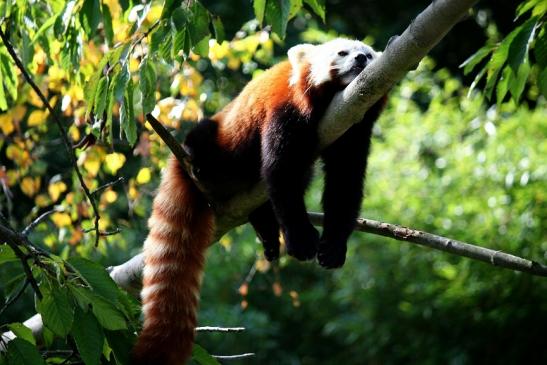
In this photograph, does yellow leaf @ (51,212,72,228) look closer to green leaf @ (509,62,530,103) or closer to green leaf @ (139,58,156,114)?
green leaf @ (139,58,156,114)

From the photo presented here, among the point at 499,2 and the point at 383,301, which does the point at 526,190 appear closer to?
the point at 383,301

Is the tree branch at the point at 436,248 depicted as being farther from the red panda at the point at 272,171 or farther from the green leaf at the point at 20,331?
the green leaf at the point at 20,331

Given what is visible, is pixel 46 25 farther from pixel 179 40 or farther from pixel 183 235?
pixel 183 235

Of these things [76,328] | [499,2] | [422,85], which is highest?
[76,328]

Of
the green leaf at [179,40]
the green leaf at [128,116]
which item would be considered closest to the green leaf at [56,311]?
the green leaf at [128,116]

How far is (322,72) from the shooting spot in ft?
14.5

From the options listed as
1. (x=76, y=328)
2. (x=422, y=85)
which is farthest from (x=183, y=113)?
(x=422, y=85)

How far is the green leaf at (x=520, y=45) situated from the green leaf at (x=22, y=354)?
1.90 m

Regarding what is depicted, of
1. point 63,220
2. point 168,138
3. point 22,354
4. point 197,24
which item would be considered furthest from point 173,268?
point 63,220

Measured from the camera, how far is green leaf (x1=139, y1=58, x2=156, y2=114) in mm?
3242

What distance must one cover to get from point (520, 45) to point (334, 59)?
1.59m

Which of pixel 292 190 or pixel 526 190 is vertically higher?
pixel 292 190

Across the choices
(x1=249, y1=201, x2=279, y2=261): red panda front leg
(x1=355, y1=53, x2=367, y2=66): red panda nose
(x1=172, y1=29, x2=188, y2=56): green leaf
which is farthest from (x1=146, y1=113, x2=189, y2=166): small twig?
(x1=355, y1=53, x2=367, y2=66): red panda nose

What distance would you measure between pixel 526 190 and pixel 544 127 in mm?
899
